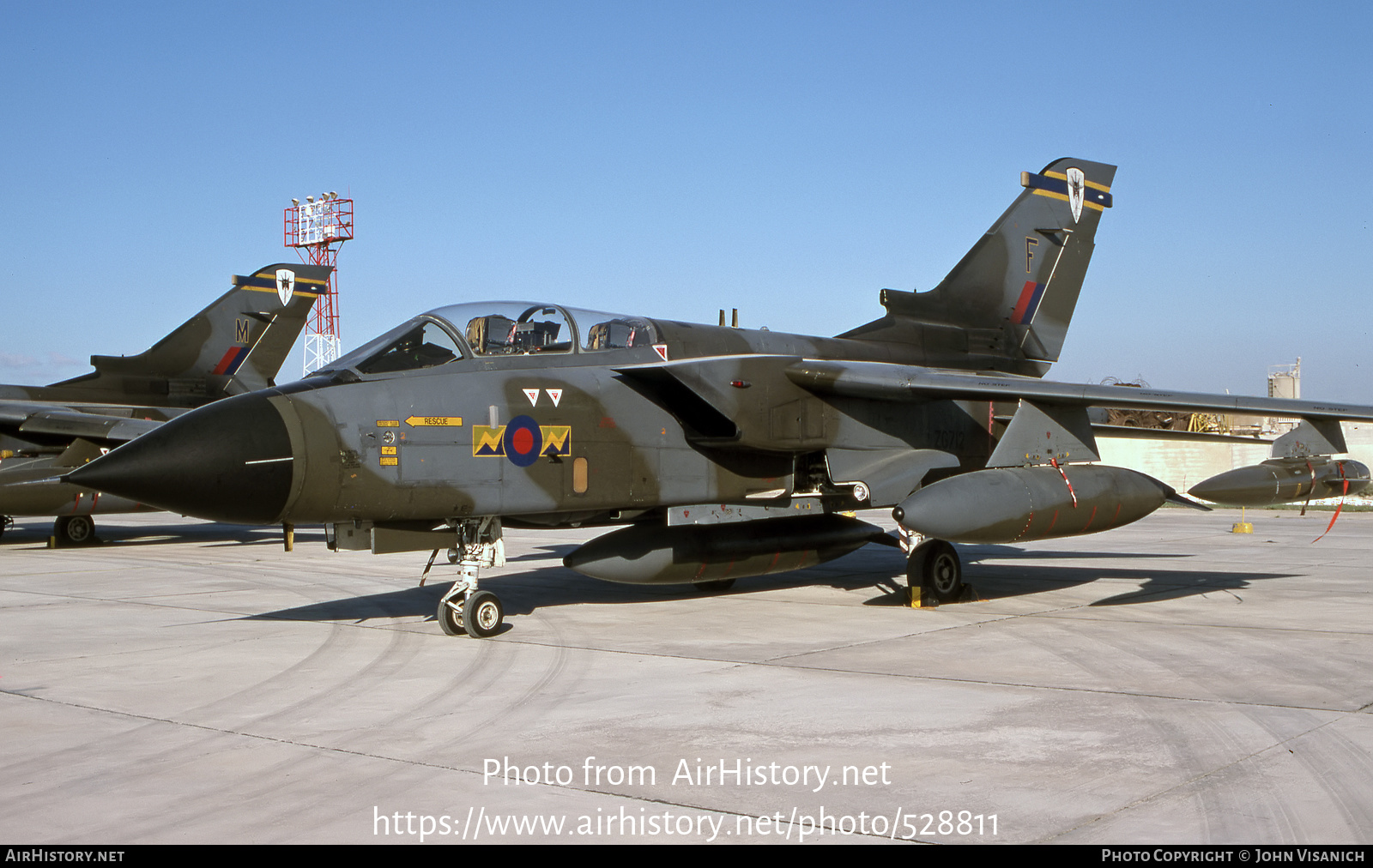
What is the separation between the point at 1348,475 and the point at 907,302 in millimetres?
5024

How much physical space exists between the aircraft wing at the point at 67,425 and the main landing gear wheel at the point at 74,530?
218cm

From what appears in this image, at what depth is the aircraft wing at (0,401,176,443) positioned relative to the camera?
1781 cm

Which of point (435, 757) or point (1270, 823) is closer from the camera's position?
point (1270, 823)

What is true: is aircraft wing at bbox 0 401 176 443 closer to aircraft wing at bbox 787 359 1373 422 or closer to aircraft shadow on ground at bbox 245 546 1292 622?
aircraft shadow on ground at bbox 245 546 1292 622

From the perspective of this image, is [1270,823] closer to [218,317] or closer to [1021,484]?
[1021,484]

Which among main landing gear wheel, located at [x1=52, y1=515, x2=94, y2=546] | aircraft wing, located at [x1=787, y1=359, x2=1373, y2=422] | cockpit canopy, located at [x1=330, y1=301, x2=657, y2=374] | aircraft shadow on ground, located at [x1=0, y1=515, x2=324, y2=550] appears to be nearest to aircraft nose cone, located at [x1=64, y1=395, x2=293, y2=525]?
cockpit canopy, located at [x1=330, y1=301, x2=657, y2=374]

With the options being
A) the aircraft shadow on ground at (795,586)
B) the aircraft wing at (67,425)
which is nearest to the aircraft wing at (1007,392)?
the aircraft shadow on ground at (795,586)

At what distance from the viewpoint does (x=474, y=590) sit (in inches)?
368

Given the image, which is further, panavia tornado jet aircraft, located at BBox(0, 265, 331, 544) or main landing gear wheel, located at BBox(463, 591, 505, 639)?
panavia tornado jet aircraft, located at BBox(0, 265, 331, 544)

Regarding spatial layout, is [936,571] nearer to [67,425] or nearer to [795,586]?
[795,586]

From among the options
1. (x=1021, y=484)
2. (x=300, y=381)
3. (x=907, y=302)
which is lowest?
(x=1021, y=484)

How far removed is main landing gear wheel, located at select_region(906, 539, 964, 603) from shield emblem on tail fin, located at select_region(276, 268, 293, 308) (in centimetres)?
1595

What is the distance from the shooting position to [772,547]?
11.5 m

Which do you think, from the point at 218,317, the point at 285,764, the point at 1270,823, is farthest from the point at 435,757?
the point at 218,317
